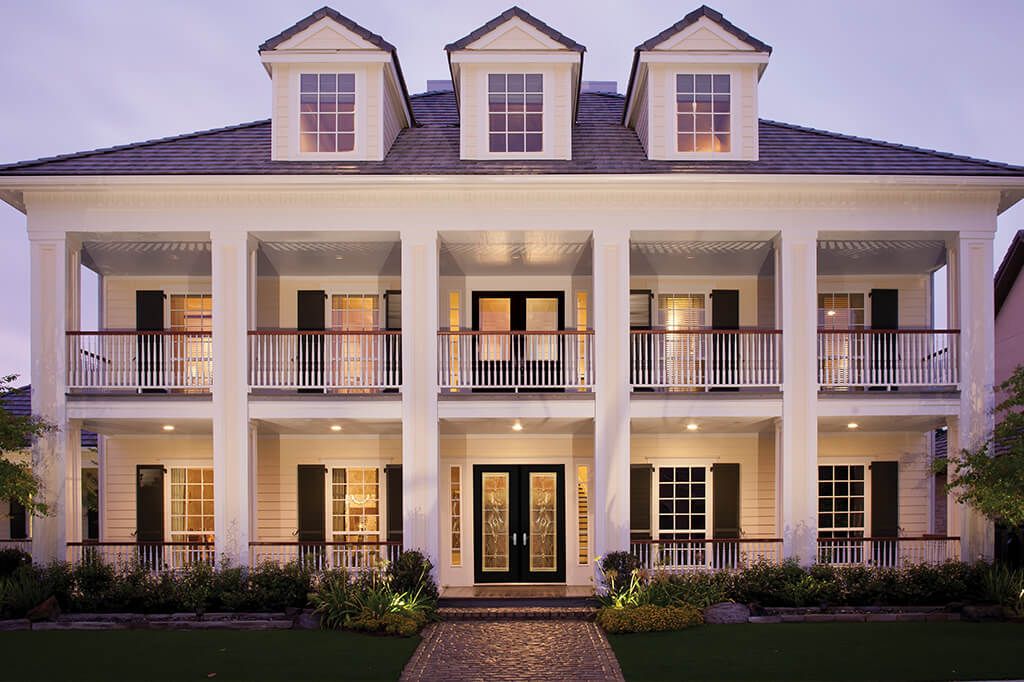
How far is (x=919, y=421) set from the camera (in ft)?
53.4

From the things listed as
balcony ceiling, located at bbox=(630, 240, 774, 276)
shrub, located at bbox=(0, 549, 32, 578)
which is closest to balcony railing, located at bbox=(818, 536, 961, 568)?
balcony ceiling, located at bbox=(630, 240, 774, 276)

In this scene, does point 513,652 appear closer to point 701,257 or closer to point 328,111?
point 701,257

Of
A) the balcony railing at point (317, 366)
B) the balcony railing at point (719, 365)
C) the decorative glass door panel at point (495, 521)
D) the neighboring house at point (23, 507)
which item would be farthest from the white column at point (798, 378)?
the neighboring house at point (23, 507)

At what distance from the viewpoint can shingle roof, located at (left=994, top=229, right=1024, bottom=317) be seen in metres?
21.6

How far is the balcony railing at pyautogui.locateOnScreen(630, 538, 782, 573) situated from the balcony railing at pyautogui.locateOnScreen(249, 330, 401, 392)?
5435 mm

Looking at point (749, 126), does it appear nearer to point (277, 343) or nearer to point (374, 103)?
point (374, 103)

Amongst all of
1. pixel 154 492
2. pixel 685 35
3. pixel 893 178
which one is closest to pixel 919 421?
pixel 893 178

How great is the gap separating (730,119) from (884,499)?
8.36 m

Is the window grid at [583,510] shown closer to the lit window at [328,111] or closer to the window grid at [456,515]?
the window grid at [456,515]

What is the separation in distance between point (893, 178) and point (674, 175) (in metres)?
3.79

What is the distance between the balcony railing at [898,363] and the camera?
15.3 meters

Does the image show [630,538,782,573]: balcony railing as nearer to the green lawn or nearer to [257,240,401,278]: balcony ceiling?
the green lawn

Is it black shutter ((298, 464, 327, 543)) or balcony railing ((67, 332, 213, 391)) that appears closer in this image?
balcony railing ((67, 332, 213, 391))

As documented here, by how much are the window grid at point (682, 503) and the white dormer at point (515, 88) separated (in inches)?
275
